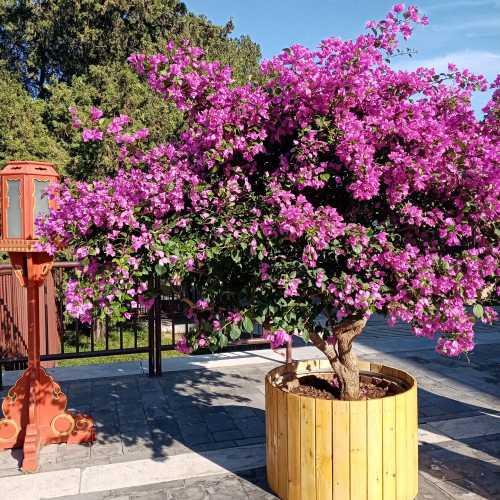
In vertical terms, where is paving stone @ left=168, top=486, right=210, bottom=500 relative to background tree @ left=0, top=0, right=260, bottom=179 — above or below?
below

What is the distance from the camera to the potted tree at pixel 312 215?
A: 2.60 meters

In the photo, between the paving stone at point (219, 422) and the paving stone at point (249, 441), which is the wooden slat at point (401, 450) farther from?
the paving stone at point (219, 422)

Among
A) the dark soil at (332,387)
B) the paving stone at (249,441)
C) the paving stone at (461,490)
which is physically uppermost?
the dark soil at (332,387)

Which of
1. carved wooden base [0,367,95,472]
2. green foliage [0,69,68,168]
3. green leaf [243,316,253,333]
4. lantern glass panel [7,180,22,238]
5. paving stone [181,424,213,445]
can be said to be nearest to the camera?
green leaf [243,316,253,333]

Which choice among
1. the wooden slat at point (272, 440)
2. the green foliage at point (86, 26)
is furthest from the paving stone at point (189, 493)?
the green foliage at point (86, 26)

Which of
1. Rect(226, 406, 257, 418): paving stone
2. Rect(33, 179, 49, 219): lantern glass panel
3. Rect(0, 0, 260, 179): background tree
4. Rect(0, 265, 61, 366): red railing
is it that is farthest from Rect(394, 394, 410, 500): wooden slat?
Rect(0, 0, 260, 179): background tree

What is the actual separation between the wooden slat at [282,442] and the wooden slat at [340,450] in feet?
1.05

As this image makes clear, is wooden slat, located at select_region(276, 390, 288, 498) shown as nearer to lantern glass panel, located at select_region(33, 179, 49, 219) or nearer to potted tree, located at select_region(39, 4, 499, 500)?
potted tree, located at select_region(39, 4, 499, 500)

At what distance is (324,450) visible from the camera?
3.02 metres

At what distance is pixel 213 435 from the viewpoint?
4402 mm

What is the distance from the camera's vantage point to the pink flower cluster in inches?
102

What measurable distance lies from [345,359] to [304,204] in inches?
48.9

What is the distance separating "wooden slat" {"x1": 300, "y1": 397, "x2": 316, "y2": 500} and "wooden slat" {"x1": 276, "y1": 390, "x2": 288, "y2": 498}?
0.13m

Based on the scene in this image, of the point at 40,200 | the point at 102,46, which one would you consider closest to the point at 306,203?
the point at 40,200
